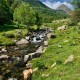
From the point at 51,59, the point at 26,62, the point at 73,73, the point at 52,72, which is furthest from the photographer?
the point at 26,62

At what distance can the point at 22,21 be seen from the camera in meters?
119

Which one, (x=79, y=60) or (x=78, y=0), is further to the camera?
(x=78, y=0)

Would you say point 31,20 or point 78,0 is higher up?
point 78,0

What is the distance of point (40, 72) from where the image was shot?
104 ft

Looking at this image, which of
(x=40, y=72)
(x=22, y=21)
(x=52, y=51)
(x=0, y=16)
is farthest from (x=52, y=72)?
(x=22, y=21)

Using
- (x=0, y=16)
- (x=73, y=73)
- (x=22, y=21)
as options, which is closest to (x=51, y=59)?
(x=73, y=73)

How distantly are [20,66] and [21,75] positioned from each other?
525cm

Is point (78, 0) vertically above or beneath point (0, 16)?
above

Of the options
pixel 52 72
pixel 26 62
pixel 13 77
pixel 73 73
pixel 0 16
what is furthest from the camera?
pixel 0 16

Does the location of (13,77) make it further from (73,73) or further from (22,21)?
(22,21)

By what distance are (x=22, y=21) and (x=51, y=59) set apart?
273ft

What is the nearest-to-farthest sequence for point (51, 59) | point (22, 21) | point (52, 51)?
1. point (51, 59)
2. point (52, 51)
3. point (22, 21)

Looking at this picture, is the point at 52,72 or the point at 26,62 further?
the point at 26,62

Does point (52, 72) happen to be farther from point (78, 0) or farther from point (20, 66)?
point (78, 0)
